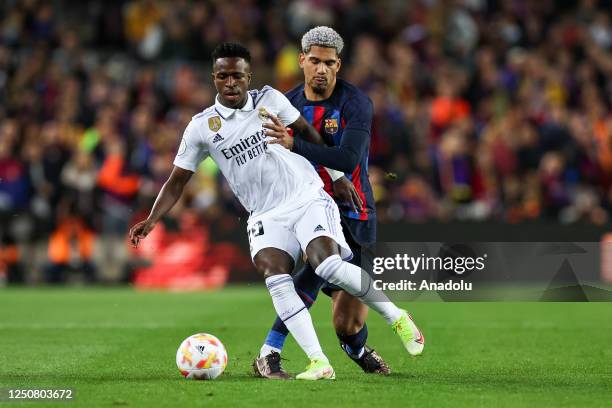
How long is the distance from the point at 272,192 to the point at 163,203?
2.61 feet

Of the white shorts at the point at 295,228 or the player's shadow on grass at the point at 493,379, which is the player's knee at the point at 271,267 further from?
the player's shadow on grass at the point at 493,379

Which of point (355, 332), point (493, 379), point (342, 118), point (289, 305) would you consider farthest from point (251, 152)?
point (493, 379)

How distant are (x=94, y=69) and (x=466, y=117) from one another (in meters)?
6.62

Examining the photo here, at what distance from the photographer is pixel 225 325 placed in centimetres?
1266

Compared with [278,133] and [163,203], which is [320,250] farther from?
[163,203]

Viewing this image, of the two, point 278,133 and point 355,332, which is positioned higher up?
point 278,133

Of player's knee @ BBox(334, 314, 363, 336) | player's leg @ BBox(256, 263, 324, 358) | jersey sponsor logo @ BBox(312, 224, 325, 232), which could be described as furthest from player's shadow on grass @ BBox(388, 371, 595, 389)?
jersey sponsor logo @ BBox(312, 224, 325, 232)

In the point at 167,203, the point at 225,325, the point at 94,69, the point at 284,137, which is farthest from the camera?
the point at 94,69

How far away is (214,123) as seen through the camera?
27.3 ft

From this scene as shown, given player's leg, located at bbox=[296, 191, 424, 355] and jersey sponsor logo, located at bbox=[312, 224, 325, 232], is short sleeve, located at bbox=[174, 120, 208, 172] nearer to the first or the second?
player's leg, located at bbox=[296, 191, 424, 355]

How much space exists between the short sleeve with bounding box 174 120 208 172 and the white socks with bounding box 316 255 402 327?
124 cm

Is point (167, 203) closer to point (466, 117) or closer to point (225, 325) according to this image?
point (225, 325)

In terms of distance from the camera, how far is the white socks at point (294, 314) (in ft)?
26.2

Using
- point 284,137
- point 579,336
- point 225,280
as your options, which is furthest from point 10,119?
point 284,137
